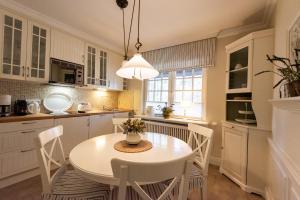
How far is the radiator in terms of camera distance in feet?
9.76

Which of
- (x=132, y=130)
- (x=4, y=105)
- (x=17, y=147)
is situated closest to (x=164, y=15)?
(x=132, y=130)

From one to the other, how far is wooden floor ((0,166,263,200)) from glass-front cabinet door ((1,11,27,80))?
1.45 metres

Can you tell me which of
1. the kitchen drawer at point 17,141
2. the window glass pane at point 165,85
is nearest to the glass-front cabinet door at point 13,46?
the kitchen drawer at point 17,141

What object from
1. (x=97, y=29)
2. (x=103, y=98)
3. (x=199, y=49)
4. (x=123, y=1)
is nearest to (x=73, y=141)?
(x=103, y=98)

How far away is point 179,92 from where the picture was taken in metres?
3.40

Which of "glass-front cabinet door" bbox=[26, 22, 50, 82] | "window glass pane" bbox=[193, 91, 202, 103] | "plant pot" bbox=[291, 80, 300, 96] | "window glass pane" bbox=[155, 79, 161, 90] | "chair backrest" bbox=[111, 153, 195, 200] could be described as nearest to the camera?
"chair backrest" bbox=[111, 153, 195, 200]

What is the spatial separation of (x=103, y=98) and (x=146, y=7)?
2.44 m

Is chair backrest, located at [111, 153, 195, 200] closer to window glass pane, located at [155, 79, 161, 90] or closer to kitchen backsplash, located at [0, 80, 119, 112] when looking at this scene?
kitchen backsplash, located at [0, 80, 119, 112]

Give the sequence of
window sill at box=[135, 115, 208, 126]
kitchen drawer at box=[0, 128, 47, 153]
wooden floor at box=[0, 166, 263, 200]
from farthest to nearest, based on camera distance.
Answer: window sill at box=[135, 115, 208, 126], kitchen drawer at box=[0, 128, 47, 153], wooden floor at box=[0, 166, 263, 200]

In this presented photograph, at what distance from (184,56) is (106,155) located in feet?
8.50

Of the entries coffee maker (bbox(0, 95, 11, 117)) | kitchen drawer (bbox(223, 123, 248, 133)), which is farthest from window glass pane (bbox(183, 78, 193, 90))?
coffee maker (bbox(0, 95, 11, 117))

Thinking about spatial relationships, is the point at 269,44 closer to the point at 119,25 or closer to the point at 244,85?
the point at 244,85

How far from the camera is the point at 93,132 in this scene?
3014mm

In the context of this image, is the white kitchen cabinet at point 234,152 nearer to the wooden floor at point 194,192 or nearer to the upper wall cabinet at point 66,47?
the wooden floor at point 194,192
